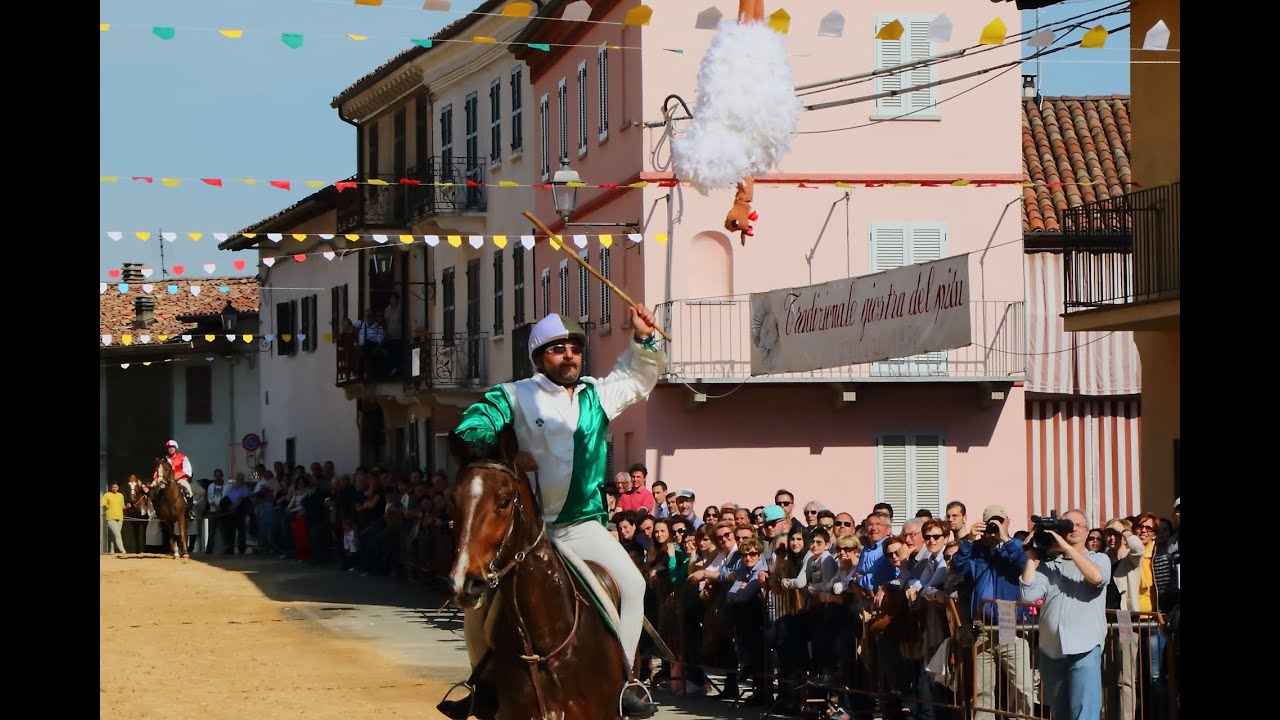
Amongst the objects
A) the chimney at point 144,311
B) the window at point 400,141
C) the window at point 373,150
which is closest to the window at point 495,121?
the window at point 400,141

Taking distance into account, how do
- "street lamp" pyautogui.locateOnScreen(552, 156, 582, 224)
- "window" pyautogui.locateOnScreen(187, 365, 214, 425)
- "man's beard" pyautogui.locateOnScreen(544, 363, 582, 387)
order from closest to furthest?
1. "man's beard" pyautogui.locateOnScreen(544, 363, 582, 387)
2. "street lamp" pyautogui.locateOnScreen(552, 156, 582, 224)
3. "window" pyautogui.locateOnScreen(187, 365, 214, 425)

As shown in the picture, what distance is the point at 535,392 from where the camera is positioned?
9.38 m

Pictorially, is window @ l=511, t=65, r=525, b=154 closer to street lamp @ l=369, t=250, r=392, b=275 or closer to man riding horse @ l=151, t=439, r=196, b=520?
street lamp @ l=369, t=250, r=392, b=275

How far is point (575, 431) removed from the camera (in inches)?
369

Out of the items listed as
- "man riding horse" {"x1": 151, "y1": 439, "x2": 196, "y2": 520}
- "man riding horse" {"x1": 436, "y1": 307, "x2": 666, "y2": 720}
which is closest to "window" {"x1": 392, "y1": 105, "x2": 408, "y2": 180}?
"man riding horse" {"x1": 151, "y1": 439, "x2": 196, "y2": 520}

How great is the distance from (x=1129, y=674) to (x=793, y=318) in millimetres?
12847

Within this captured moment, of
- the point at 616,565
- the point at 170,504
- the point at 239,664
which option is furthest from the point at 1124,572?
the point at 170,504

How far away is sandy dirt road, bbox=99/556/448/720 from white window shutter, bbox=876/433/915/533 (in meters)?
8.27

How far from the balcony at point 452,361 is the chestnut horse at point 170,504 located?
527cm

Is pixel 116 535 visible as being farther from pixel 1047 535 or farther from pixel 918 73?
pixel 1047 535

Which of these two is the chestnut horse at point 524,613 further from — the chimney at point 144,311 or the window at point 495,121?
the chimney at point 144,311

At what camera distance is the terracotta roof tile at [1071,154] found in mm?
29281

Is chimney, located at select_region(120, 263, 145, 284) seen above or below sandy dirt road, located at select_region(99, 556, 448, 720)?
above

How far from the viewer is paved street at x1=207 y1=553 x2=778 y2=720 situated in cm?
1675
